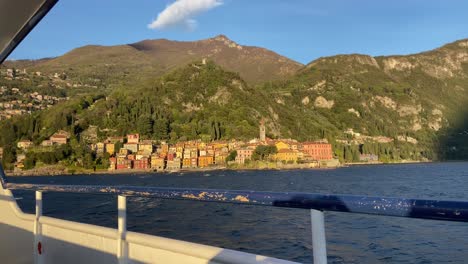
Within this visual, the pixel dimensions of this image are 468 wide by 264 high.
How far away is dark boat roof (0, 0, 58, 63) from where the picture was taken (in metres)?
2.09

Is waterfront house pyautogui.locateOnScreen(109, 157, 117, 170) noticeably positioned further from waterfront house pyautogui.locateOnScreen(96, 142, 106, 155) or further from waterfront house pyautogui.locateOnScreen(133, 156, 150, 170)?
waterfront house pyautogui.locateOnScreen(133, 156, 150, 170)

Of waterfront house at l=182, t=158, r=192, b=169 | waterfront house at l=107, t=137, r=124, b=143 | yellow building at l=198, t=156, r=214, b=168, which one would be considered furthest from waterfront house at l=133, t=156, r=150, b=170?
yellow building at l=198, t=156, r=214, b=168

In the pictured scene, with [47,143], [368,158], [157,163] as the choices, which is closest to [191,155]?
[157,163]

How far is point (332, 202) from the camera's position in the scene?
1.36 meters

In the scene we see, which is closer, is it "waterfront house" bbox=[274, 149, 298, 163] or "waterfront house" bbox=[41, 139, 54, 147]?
"waterfront house" bbox=[41, 139, 54, 147]

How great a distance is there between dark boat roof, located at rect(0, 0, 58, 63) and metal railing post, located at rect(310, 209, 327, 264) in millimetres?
1523

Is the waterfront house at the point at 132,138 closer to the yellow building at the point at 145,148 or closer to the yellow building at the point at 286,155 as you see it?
the yellow building at the point at 145,148

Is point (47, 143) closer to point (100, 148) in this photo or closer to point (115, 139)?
point (100, 148)

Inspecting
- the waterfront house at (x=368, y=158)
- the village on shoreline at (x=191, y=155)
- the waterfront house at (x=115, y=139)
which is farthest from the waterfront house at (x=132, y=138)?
the waterfront house at (x=368, y=158)

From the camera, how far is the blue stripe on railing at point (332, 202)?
1056mm

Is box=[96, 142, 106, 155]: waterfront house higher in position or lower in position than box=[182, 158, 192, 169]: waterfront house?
higher

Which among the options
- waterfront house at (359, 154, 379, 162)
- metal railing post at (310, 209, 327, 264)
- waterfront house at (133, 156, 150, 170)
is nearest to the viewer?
metal railing post at (310, 209, 327, 264)

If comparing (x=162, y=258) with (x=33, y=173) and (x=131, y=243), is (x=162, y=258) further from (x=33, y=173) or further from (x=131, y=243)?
(x=33, y=173)

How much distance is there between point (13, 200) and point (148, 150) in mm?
127333
